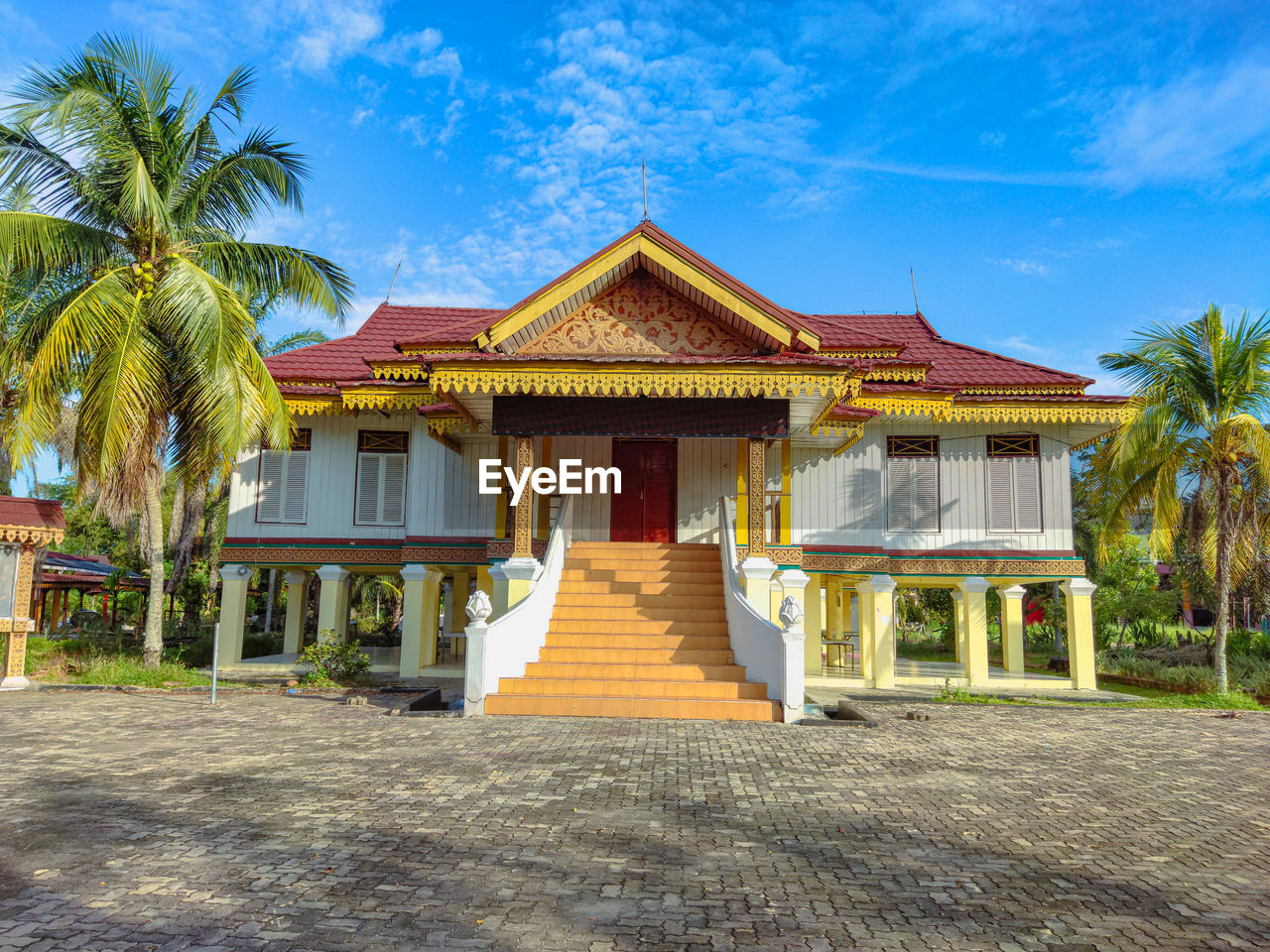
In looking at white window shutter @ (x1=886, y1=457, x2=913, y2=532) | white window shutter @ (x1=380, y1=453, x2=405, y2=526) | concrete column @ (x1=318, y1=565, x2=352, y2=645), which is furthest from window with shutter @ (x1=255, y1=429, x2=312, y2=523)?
white window shutter @ (x1=886, y1=457, x2=913, y2=532)

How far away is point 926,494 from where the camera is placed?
1616 cm

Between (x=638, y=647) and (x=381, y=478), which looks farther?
(x=381, y=478)

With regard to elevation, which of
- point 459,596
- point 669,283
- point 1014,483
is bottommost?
point 459,596

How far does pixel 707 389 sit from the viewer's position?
11828 mm

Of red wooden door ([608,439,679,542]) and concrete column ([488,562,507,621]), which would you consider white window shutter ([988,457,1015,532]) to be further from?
concrete column ([488,562,507,621])

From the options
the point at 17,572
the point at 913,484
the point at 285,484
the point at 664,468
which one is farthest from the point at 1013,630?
the point at 17,572

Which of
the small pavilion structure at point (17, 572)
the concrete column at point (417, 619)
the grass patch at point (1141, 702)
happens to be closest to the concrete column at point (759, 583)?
the grass patch at point (1141, 702)

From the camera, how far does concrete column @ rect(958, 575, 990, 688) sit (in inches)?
616

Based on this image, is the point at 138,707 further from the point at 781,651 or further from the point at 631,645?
the point at 781,651

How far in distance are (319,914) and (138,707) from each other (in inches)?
326

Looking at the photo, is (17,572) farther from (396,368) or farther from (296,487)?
(396,368)

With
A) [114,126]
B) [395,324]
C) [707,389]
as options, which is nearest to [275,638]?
[395,324]

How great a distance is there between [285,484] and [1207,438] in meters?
16.9

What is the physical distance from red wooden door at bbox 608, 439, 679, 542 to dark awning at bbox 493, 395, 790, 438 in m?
3.06
